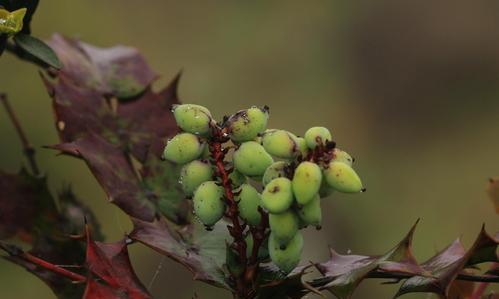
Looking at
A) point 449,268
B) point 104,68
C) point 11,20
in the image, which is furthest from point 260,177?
point 104,68

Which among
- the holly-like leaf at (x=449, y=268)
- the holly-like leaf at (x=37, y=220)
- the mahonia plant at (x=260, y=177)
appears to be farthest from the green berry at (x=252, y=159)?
the holly-like leaf at (x=37, y=220)

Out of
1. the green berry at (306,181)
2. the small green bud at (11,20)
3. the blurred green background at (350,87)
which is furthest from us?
the blurred green background at (350,87)

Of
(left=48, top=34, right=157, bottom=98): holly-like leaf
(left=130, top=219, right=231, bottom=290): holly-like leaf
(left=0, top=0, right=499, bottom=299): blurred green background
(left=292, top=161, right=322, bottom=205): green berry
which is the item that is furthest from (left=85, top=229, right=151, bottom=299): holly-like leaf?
(left=0, top=0, right=499, bottom=299): blurred green background

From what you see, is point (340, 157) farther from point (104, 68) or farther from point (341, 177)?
point (104, 68)

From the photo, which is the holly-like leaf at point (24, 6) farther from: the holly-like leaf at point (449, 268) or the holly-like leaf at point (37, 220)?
the holly-like leaf at point (449, 268)

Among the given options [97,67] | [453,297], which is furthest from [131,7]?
[453,297]

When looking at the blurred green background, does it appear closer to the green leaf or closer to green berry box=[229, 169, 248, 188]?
the green leaf
